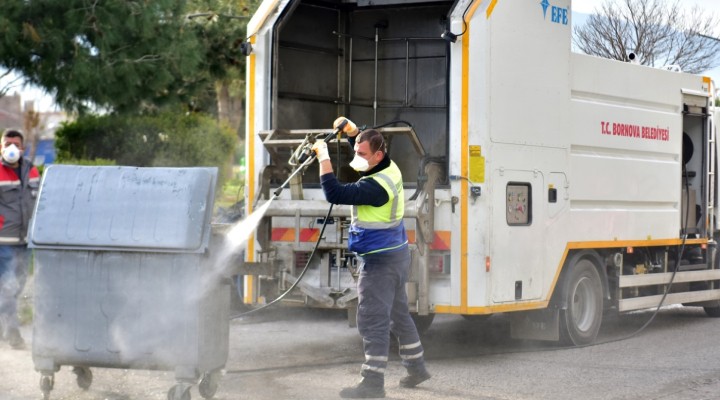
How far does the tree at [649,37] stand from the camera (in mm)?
14961

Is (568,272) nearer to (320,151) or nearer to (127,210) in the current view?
(320,151)

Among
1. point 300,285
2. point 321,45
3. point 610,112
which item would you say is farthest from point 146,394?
point 610,112

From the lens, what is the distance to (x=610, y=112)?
9836mm

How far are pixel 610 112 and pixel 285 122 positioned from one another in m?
2.75

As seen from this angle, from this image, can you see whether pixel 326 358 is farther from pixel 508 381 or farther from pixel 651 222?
pixel 651 222

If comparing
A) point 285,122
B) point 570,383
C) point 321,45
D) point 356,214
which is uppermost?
point 321,45

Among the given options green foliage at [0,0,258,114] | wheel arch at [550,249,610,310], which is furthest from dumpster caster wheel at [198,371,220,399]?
green foliage at [0,0,258,114]

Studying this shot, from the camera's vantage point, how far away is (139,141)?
18.3m

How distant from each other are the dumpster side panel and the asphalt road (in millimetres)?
362

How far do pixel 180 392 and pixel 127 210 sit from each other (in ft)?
3.61

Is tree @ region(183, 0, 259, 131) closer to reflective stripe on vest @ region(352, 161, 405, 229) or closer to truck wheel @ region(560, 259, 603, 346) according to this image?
truck wheel @ region(560, 259, 603, 346)

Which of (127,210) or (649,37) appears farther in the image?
(649,37)

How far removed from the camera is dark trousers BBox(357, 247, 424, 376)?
23.6 ft

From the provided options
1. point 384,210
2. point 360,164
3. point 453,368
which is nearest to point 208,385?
point 384,210
